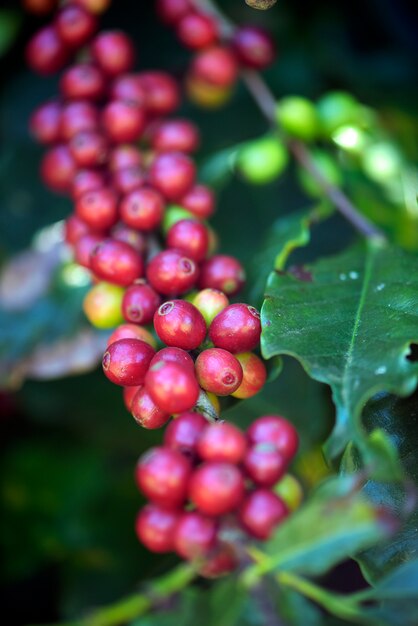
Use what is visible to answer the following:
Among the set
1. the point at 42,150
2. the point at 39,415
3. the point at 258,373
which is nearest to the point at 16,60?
the point at 42,150

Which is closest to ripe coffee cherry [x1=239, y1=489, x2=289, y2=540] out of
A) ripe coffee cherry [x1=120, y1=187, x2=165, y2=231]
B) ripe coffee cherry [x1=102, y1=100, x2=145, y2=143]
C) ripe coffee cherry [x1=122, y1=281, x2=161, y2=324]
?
ripe coffee cherry [x1=122, y1=281, x2=161, y2=324]

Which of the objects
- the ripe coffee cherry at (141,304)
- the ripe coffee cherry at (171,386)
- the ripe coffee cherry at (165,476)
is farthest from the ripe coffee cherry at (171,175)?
the ripe coffee cherry at (165,476)

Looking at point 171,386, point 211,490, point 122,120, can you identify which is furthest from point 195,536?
point 122,120

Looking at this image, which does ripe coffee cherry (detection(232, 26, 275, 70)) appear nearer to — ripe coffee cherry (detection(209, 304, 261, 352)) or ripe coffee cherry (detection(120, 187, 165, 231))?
ripe coffee cherry (detection(120, 187, 165, 231))

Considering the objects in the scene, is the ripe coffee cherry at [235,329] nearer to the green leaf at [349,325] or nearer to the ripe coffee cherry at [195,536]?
the green leaf at [349,325]

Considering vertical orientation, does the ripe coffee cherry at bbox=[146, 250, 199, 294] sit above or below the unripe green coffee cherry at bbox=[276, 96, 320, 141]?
above

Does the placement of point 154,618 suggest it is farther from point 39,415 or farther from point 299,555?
point 39,415

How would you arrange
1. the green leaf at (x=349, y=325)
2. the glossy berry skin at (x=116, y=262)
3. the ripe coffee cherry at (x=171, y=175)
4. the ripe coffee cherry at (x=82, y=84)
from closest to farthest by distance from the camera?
the green leaf at (x=349, y=325) → the glossy berry skin at (x=116, y=262) → the ripe coffee cherry at (x=171, y=175) → the ripe coffee cherry at (x=82, y=84)
